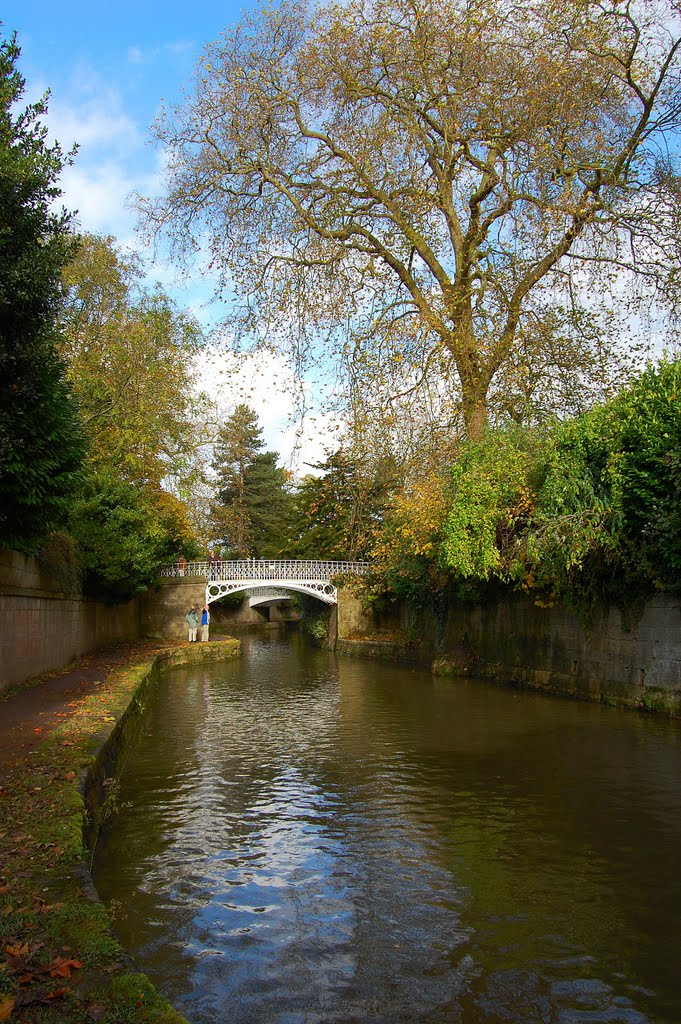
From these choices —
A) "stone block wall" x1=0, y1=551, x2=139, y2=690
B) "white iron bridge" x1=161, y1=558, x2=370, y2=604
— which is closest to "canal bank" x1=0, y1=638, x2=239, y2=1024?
"stone block wall" x1=0, y1=551, x2=139, y2=690

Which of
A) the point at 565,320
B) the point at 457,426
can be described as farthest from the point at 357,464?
the point at 565,320

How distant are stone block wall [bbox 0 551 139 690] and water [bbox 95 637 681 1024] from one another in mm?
2444

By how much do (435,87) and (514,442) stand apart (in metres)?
7.20

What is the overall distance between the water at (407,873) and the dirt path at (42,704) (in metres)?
1.08

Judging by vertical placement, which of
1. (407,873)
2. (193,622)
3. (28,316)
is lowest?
(407,873)

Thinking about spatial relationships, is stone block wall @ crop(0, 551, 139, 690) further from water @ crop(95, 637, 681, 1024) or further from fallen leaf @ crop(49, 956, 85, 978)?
fallen leaf @ crop(49, 956, 85, 978)

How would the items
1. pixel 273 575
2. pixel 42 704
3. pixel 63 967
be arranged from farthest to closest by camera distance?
pixel 273 575, pixel 42 704, pixel 63 967

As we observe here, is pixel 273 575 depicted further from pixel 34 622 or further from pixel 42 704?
pixel 42 704

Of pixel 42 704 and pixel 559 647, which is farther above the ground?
pixel 559 647

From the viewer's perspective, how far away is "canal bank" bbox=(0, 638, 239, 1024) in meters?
2.82

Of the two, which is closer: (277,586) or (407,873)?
(407,873)

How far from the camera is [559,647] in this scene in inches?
601

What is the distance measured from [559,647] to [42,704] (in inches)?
379

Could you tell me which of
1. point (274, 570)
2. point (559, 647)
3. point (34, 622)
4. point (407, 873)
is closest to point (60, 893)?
point (407, 873)
